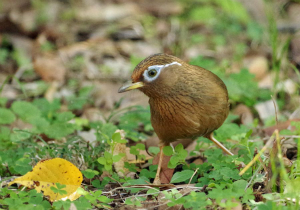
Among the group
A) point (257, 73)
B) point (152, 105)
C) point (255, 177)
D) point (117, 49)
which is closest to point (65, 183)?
point (152, 105)

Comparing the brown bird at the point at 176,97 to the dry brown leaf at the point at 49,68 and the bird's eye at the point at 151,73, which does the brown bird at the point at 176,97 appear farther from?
the dry brown leaf at the point at 49,68

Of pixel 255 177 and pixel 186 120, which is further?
pixel 186 120

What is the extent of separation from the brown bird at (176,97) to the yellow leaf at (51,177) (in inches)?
27.6

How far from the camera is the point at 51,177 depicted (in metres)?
3.65

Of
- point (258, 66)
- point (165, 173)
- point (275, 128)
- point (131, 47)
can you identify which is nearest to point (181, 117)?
point (165, 173)

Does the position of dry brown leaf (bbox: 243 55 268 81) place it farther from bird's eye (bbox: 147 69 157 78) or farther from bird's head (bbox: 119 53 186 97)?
bird's eye (bbox: 147 69 157 78)

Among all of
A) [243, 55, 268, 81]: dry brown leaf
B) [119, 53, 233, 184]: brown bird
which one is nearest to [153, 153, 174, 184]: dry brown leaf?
[119, 53, 233, 184]: brown bird

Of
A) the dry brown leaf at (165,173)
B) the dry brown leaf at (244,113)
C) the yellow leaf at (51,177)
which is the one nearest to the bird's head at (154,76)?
the dry brown leaf at (165,173)

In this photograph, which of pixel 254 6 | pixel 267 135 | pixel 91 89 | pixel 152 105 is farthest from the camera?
pixel 254 6

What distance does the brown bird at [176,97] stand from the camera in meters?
3.83

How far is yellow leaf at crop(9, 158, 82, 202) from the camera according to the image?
3557 millimetres

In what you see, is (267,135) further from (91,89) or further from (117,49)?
(117,49)

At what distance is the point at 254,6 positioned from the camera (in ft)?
30.5

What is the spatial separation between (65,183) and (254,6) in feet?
22.5
